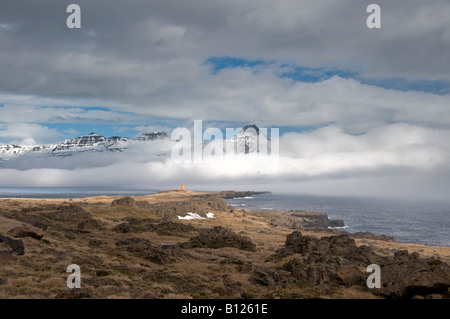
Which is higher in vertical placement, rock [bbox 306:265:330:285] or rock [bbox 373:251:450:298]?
rock [bbox 373:251:450:298]

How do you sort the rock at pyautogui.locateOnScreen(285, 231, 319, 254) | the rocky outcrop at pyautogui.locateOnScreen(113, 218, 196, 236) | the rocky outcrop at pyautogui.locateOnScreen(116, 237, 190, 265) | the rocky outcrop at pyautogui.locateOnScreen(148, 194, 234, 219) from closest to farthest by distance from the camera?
1. the rocky outcrop at pyautogui.locateOnScreen(116, 237, 190, 265)
2. the rock at pyautogui.locateOnScreen(285, 231, 319, 254)
3. the rocky outcrop at pyautogui.locateOnScreen(113, 218, 196, 236)
4. the rocky outcrop at pyautogui.locateOnScreen(148, 194, 234, 219)

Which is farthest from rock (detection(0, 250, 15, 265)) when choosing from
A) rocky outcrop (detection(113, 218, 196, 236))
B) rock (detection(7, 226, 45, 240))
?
rocky outcrop (detection(113, 218, 196, 236))

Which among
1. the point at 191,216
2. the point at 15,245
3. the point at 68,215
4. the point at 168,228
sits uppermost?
the point at 15,245

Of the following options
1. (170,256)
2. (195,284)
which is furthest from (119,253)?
(195,284)

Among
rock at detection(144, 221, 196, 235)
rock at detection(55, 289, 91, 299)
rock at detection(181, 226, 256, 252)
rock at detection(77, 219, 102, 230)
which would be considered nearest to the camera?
rock at detection(55, 289, 91, 299)

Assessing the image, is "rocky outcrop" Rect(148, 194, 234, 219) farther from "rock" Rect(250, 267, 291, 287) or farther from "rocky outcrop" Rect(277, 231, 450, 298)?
"rock" Rect(250, 267, 291, 287)

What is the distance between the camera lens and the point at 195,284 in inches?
902

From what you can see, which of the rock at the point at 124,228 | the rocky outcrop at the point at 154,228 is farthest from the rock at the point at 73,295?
the rocky outcrop at the point at 154,228

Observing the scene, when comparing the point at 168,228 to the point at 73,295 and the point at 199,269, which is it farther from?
the point at 73,295

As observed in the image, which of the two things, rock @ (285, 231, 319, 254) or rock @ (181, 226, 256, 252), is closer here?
rock @ (285, 231, 319, 254)

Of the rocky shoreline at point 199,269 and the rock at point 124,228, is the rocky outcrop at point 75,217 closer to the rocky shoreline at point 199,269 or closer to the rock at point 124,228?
the rock at point 124,228

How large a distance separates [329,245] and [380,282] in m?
14.6

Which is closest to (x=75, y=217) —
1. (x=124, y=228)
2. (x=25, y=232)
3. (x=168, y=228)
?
(x=124, y=228)
